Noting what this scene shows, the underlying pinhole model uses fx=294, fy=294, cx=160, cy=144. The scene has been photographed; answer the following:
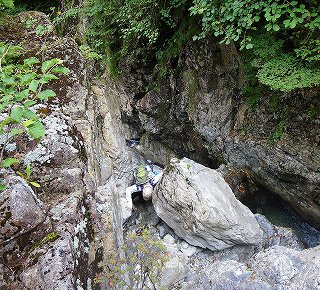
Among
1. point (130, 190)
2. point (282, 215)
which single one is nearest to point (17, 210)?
point (130, 190)

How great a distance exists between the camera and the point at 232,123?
7.09 metres

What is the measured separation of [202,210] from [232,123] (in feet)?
7.92

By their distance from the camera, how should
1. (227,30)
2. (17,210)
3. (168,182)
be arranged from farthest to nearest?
(168,182) → (227,30) → (17,210)

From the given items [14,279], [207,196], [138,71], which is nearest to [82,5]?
[138,71]

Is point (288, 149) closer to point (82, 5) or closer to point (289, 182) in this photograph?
point (289, 182)

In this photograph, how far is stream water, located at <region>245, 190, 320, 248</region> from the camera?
6852 mm

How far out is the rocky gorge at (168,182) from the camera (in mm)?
2822

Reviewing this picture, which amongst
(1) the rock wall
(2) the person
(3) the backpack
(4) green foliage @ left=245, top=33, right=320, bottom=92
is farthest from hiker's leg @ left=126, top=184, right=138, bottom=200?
(4) green foliage @ left=245, top=33, right=320, bottom=92

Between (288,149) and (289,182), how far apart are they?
840mm

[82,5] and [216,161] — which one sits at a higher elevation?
[82,5]

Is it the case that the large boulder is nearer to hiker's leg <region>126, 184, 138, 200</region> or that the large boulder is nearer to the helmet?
the helmet

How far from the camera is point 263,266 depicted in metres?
4.47

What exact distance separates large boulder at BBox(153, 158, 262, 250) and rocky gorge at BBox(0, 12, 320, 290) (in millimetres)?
23

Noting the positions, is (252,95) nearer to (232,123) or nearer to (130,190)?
(232,123)
